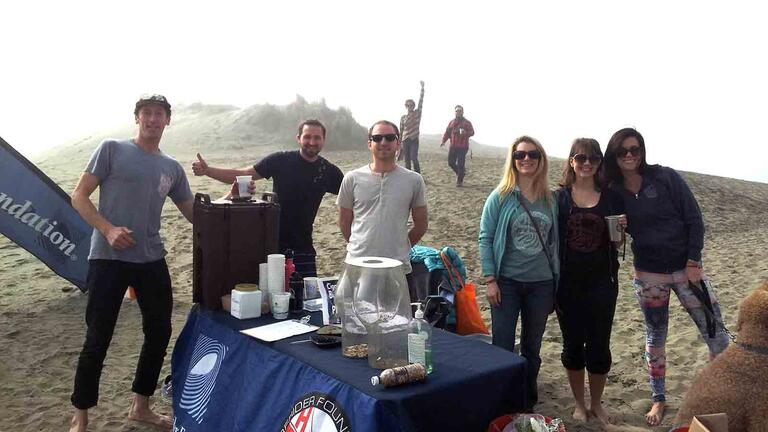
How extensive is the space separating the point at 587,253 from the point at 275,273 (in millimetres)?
1948

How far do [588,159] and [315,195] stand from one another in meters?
2.06

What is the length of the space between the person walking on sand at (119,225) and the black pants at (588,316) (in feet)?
8.80

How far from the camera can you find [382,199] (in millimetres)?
3791

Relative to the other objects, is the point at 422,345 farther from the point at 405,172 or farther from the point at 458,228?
the point at 458,228

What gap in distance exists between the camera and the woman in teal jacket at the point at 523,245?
3500 mm

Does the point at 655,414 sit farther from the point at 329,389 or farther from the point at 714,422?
the point at 329,389

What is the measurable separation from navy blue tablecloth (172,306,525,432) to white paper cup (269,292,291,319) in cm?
9

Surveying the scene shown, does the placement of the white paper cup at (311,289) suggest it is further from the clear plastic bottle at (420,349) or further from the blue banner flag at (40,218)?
the blue banner flag at (40,218)

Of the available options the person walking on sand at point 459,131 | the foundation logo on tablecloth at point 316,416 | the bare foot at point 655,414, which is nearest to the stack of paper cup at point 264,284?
the foundation logo on tablecloth at point 316,416

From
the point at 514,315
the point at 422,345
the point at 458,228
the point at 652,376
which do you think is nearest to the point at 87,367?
the point at 422,345

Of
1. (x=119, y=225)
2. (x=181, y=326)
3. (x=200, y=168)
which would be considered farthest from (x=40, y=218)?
(x=119, y=225)

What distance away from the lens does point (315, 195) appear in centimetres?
445

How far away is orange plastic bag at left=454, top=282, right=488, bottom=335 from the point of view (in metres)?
4.52

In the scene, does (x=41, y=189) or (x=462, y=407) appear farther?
(x=41, y=189)
